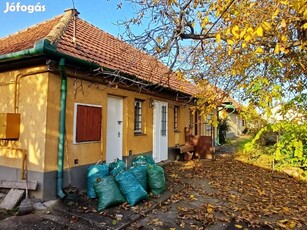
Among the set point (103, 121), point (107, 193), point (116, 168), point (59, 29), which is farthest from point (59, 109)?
point (59, 29)

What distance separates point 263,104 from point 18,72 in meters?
5.41

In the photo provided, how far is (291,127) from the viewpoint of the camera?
8.59 m

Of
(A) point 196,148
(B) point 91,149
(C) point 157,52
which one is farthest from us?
(A) point 196,148

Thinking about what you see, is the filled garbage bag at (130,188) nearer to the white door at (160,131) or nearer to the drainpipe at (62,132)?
the drainpipe at (62,132)

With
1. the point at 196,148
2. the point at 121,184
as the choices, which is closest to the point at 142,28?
the point at 121,184

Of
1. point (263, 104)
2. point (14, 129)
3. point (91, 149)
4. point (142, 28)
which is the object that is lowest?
point (91, 149)

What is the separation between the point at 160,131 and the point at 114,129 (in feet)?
9.73

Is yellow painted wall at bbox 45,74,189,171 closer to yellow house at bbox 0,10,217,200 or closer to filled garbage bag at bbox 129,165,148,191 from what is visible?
yellow house at bbox 0,10,217,200

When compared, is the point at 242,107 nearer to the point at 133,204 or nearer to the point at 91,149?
the point at 133,204

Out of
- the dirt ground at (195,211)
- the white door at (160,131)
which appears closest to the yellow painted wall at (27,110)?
the dirt ground at (195,211)

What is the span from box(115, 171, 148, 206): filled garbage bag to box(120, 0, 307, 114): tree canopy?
2.42 metres

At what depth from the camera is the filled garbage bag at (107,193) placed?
5172mm

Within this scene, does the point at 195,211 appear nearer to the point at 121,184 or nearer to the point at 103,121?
the point at 121,184

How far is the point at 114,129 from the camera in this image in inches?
296
